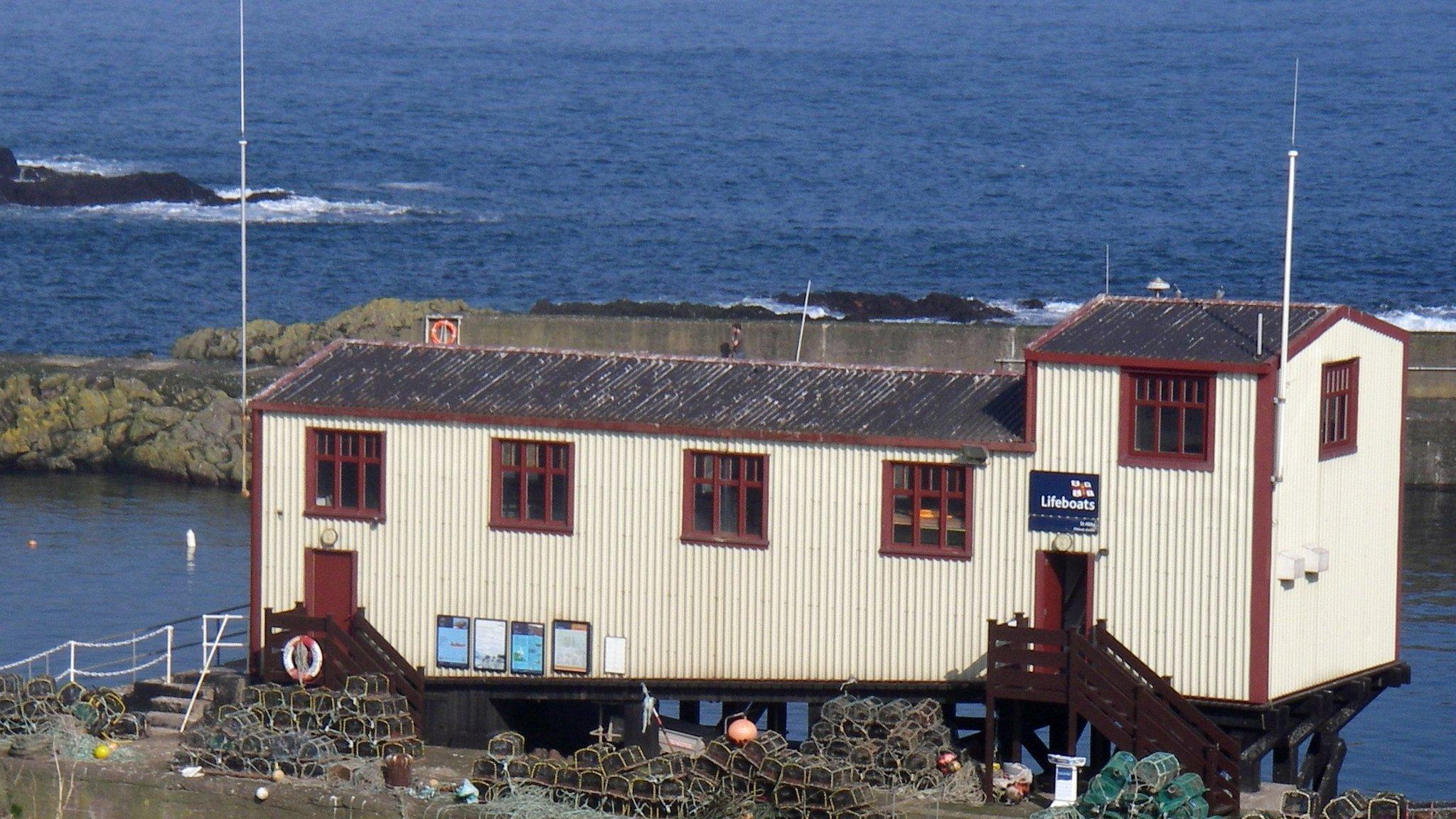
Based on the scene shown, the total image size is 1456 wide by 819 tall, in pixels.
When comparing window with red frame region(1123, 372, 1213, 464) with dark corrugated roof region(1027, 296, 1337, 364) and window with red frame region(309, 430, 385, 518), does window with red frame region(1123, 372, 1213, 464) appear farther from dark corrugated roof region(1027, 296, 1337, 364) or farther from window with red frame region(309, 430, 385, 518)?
window with red frame region(309, 430, 385, 518)

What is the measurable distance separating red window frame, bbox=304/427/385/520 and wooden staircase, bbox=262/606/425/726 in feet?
4.27

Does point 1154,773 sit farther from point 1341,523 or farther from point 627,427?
point 627,427

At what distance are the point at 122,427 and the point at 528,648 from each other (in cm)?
3438

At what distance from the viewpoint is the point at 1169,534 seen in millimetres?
28734

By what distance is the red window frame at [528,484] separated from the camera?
31109 mm

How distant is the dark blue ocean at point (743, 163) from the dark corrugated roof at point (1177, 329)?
2373 inches

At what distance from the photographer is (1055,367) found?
95.0 feet

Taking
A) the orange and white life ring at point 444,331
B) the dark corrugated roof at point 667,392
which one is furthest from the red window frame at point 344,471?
the orange and white life ring at point 444,331

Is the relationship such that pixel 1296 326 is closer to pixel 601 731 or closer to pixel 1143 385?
pixel 1143 385

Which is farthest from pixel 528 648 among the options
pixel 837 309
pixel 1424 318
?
pixel 1424 318

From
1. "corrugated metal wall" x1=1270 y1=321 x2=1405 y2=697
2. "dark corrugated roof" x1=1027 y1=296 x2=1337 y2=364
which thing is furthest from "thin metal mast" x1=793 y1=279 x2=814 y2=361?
"corrugated metal wall" x1=1270 y1=321 x2=1405 y2=697

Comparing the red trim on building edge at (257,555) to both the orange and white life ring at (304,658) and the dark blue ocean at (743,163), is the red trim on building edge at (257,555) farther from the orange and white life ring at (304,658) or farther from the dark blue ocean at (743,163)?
the dark blue ocean at (743,163)

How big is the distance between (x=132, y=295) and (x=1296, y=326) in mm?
72824

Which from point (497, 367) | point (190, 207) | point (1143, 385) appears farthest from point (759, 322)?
point (190, 207)
